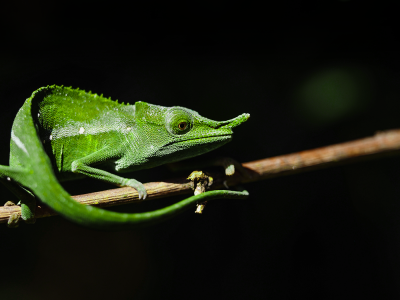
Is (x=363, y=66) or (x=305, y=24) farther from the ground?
(x=305, y=24)

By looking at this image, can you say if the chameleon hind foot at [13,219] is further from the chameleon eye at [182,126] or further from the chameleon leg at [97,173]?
the chameleon eye at [182,126]

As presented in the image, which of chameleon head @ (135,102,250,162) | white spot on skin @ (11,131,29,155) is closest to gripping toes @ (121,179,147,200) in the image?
chameleon head @ (135,102,250,162)

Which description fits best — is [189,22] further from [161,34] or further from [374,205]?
[374,205]

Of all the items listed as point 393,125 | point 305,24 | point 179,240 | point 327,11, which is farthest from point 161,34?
point 393,125

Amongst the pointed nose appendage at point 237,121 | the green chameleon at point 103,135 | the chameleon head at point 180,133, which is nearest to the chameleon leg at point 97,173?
the green chameleon at point 103,135

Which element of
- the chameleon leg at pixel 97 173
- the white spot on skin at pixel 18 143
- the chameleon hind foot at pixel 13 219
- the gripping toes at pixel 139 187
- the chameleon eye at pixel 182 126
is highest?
the chameleon eye at pixel 182 126

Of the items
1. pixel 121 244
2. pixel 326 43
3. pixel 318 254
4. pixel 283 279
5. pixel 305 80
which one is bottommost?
pixel 283 279

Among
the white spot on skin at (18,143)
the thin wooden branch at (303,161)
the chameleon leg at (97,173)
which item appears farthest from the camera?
the thin wooden branch at (303,161)

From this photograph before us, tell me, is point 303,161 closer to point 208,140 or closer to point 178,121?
point 208,140
